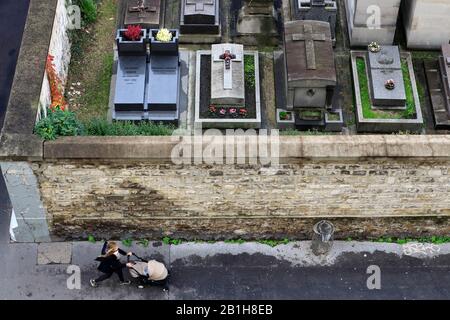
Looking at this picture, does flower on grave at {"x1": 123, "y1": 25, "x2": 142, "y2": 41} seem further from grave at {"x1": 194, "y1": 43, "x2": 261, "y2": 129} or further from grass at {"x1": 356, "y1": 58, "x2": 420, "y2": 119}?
grass at {"x1": 356, "y1": 58, "x2": 420, "y2": 119}

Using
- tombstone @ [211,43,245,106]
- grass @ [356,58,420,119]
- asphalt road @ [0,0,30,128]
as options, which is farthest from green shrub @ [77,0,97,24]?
grass @ [356,58,420,119]

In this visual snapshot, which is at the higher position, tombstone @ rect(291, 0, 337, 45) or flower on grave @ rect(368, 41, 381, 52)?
tombstone @ rect(291, 0, 337, 45)

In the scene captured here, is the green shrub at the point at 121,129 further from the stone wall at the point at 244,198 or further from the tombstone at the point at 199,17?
the tombstone at the point at 199,17

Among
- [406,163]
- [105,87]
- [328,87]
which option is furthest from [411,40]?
[105,87]

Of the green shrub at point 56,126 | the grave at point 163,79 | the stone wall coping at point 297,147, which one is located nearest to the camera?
the stone wall coping at point 297,147

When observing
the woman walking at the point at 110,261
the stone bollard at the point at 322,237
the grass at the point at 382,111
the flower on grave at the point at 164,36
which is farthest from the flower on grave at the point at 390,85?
the woman walking at the point at 110,261

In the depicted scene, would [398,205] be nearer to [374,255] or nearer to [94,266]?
[374,255]
